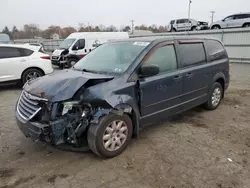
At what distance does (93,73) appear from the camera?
3680mm

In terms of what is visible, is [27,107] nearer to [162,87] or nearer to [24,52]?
[162,87]

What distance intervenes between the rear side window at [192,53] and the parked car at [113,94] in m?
0.02

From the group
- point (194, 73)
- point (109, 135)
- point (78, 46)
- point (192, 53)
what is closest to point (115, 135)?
point (109, 135)

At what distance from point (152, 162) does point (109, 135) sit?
2.36 feet

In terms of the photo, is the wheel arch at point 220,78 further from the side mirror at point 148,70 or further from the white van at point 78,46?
A: the white van at point 78,46

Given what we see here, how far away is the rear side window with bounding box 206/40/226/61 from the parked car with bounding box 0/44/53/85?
599 centimetres

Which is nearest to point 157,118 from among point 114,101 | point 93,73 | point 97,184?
point 114,101

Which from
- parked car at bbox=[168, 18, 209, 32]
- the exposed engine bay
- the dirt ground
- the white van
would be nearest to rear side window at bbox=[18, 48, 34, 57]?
the dirt ground

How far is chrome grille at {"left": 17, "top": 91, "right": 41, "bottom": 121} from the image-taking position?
10.2ft

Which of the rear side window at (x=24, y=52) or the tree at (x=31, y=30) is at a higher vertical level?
the tree at (x=31, y=30)

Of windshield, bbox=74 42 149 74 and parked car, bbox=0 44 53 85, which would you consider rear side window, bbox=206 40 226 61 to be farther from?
parked car, bbox=0 44 53 85

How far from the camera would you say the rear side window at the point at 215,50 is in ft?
16.4

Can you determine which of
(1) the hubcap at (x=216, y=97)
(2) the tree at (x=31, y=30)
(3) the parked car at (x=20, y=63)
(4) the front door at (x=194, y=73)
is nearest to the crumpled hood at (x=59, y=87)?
(4) the front door at (x=194, y=73)

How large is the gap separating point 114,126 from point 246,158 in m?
1.97
